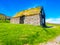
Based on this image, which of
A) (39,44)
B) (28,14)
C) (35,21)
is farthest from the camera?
(28,14)

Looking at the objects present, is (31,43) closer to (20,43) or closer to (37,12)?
(20,43)

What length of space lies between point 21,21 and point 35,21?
9.18 meters

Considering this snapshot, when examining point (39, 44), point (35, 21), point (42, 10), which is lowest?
point (39, 44)

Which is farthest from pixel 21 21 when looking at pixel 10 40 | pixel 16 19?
pixel 10 40

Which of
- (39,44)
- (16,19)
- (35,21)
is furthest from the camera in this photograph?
(16,19)

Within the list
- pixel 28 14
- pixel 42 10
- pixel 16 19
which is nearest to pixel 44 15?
pixel 42 10

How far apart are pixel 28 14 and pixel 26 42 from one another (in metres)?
38.3

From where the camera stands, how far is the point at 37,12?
6444 centimetres

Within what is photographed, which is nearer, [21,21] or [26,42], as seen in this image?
[26,42]

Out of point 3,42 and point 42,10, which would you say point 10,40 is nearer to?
point 3,42

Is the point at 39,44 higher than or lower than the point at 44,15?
lower

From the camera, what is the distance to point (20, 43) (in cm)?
2875

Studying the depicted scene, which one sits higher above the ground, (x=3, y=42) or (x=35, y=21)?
(x=35, y=21)

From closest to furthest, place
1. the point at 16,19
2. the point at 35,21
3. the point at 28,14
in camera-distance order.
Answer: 1. the point at 35,21
2. the point at 28,14
3. the point at 16,19
